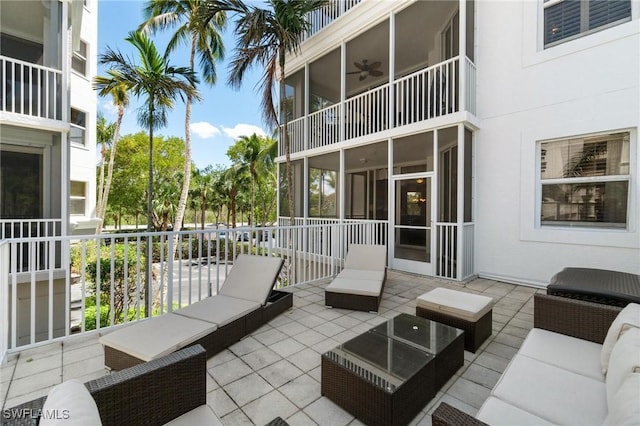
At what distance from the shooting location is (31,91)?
21.2ft

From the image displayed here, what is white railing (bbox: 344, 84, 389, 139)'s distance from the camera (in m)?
6.97

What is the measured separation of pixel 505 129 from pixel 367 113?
306 centimetres

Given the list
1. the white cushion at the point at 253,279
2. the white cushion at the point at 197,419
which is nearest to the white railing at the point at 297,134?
the white cushion at the point at 253,279

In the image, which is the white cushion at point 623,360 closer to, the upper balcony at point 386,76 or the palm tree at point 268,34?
the upper balcony at point 386,76

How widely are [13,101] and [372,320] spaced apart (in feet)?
29.0

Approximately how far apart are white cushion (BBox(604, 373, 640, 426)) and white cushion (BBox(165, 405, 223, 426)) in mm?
1646

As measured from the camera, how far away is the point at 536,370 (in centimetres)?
182

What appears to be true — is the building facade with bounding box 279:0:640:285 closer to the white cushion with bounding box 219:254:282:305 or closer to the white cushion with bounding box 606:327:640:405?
the white cushion with bounding box 219:254:282:305

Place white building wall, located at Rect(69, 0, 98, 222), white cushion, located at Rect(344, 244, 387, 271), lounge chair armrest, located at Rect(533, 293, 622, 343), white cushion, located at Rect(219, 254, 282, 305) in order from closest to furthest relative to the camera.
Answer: lounge chair armrest, located at Rect(533, 293, 622, 343) → white cushion, located at Rect(219, 254, 282, 305) → white cushion, located at Rect(344, 244, 387, 271) → white building wall, located at Rect(69, 0, 98, 222)

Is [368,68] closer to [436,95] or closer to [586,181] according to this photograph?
[436,95]

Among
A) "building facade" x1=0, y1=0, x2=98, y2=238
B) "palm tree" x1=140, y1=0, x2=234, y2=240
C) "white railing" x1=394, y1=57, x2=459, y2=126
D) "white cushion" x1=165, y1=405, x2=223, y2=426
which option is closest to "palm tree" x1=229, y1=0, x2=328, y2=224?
"white railing" x1=394, y1=57, x2=459, y2=126

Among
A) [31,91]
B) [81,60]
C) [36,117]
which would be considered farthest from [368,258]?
[81,60]

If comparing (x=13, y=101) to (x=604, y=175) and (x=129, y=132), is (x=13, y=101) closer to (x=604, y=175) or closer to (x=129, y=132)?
(x=604, y=175)

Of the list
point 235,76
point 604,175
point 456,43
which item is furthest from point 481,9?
point 235,76
